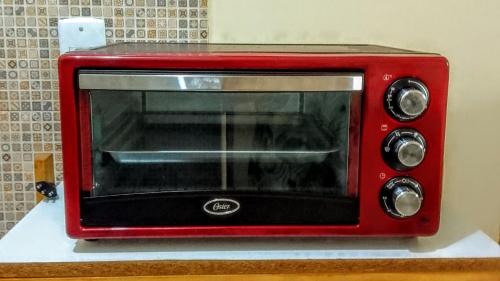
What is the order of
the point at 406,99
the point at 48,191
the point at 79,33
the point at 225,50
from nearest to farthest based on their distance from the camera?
the point at 406,99 → the point at 225,50 → the point at 48,191 → the point at 79,33

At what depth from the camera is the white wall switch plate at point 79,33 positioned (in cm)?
104

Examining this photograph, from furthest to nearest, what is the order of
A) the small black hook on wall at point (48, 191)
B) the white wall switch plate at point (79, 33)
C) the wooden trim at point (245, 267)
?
the white wall switch plate at point (79, 33) < the small black hook on wall at point (48, 191) < the wooden trim at point (245, 267)

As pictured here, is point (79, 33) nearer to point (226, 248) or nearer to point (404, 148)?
point (226, 248)

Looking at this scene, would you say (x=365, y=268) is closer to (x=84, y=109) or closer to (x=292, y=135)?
(x=292, y=135)

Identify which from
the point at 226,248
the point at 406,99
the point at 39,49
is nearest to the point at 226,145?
the point at 226,248

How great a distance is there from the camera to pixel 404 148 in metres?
0.71

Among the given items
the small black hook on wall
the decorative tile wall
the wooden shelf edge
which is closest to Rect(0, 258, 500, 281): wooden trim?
the wooden shelf edge

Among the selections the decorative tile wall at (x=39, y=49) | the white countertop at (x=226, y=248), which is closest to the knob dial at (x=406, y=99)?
the white countertop at (x=226, y=248)

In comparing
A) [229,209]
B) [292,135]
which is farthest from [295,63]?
[229,209]

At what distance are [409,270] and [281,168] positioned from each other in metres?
0.21

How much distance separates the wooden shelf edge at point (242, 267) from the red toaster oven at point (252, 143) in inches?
1.7

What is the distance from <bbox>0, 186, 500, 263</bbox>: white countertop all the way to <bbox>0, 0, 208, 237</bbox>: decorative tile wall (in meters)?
0.32

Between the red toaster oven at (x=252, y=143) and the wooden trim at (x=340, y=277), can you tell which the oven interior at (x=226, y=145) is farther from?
the wooden trim at (x=340, y=277)

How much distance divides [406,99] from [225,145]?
24cm
